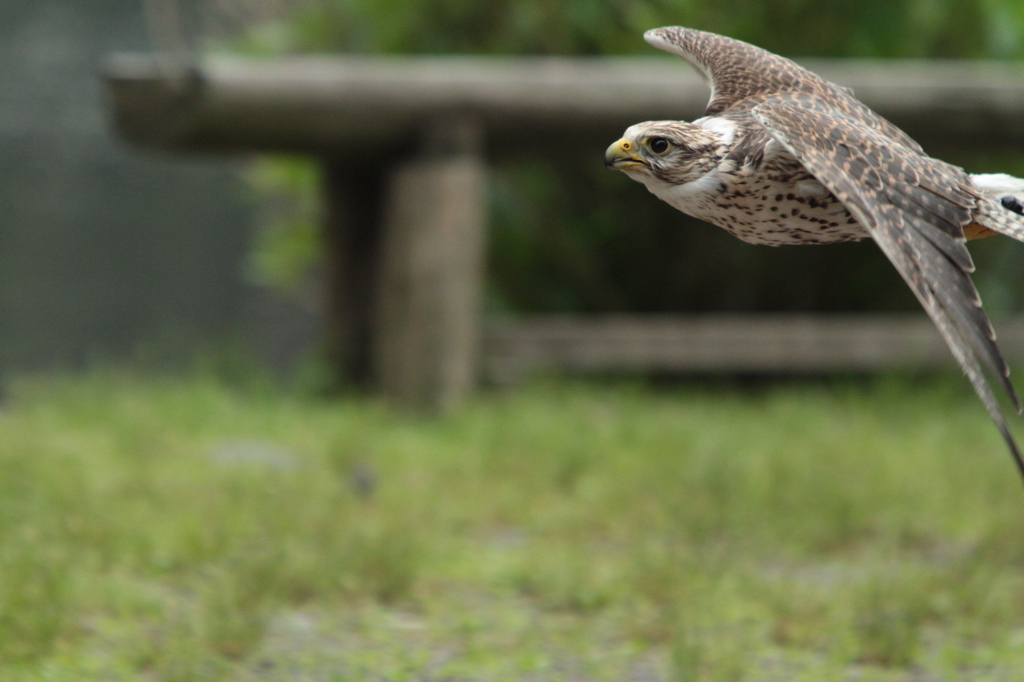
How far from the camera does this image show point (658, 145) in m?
1.55

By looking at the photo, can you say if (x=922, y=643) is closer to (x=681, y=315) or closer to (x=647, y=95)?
(x=647, y=95)

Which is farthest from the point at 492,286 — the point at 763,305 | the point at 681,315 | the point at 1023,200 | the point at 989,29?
the point at 1023,200

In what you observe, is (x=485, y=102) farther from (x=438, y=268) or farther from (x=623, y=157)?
(x=623, y=157)

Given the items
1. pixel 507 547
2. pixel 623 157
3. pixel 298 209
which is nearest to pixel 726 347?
pixel 507 547

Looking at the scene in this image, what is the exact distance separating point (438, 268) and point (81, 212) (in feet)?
11.1

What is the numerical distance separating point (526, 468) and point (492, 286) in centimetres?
229

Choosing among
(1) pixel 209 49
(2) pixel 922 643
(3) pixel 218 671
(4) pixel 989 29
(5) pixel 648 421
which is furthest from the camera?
(1) pixel 209 49

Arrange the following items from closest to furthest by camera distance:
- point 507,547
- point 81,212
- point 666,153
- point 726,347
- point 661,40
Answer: point 666,153
point 661,40
point 507,547
point 726,347
point 81,212

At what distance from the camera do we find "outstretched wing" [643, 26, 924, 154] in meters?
1.69

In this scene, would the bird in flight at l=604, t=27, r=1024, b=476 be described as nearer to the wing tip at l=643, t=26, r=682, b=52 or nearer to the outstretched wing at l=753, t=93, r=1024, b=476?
the outstretched wing at l=753, t=93, r=1024, b=476

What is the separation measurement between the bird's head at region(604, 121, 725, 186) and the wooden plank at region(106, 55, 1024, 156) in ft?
9.97

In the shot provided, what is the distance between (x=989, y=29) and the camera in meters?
5.77

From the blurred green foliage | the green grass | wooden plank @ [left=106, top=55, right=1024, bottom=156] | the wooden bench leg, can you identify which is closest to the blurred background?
the blurred green foliage

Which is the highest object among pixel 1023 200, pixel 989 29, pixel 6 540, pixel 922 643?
pixel 989 29
